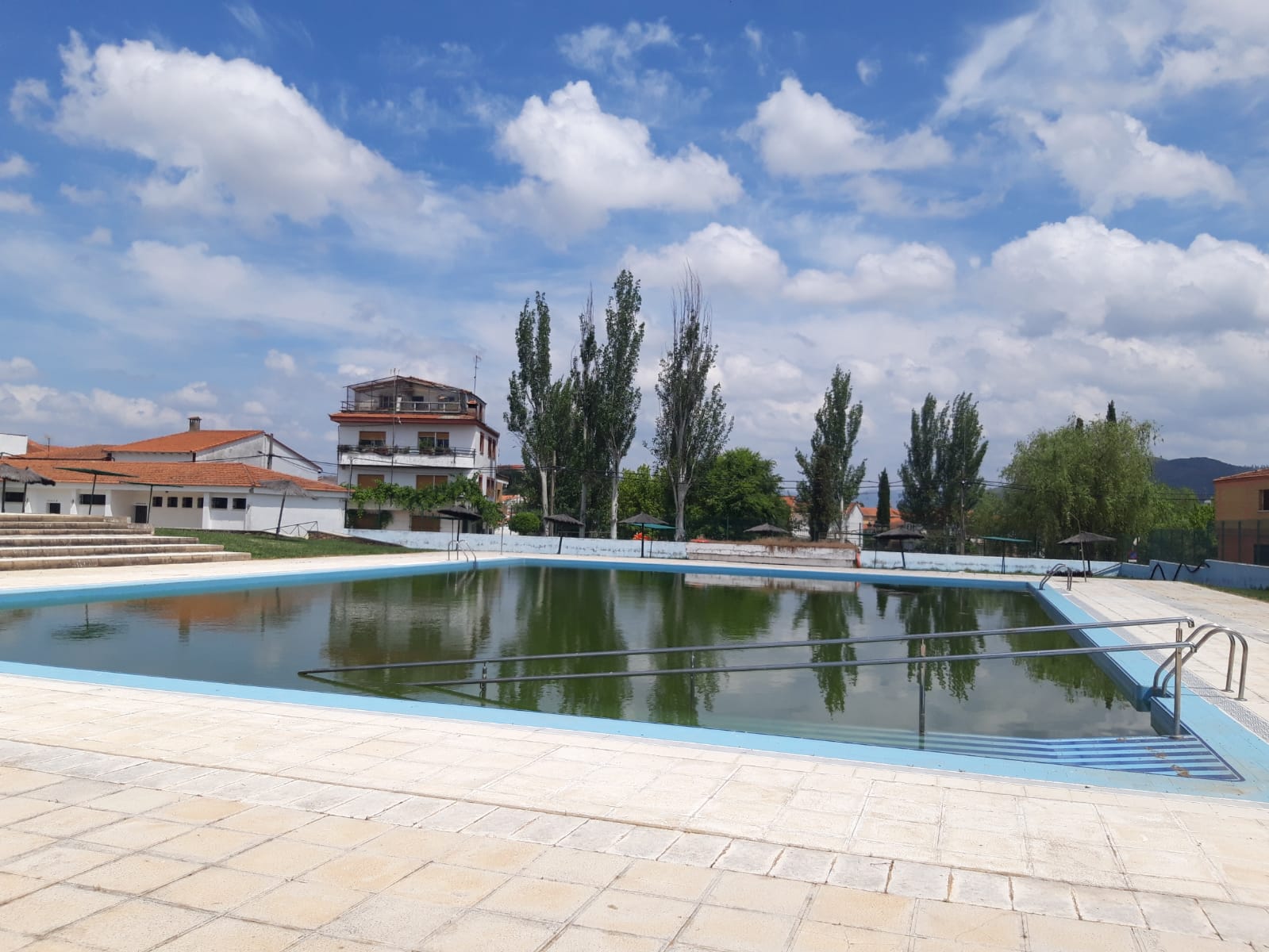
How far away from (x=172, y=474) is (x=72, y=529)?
11128mm

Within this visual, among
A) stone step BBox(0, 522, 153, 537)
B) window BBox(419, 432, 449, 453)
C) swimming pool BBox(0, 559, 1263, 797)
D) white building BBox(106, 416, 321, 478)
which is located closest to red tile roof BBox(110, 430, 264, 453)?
white building BBox(106, 416, 321, 478)

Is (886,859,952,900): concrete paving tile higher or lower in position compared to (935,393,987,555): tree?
lower

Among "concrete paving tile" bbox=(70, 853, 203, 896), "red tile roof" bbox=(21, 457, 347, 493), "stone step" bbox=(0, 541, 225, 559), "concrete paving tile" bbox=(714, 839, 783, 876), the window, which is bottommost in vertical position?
"concrete paving tile" bbox=(714, 839, 783, 876)

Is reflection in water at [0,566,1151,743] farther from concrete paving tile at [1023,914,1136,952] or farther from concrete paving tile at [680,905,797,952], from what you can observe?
concrete paving tile at [680,905,797,952]

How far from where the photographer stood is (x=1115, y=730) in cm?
780

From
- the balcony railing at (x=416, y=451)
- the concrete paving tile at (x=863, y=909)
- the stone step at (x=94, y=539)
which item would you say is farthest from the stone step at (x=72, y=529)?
the concrete paving tile at (x=863, y=909)

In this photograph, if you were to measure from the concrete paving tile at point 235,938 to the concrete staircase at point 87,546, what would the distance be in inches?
673

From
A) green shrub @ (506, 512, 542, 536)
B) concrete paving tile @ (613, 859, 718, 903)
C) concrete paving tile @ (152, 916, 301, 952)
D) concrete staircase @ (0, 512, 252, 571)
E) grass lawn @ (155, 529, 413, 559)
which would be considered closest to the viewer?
concrete paving tile @ (152, 916, 301, 952)

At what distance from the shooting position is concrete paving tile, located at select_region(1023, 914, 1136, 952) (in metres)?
2.91

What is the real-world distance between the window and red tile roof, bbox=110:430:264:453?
23.9 feet

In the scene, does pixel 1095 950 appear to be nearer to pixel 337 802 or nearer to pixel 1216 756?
pixel 337 802

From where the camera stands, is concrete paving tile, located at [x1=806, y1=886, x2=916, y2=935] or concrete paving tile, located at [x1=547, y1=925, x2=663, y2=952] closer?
concrete paving tile, located at [x1=547, y1=925, x2=663, y2=952]

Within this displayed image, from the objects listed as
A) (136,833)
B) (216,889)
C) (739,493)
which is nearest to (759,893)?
(216,889)

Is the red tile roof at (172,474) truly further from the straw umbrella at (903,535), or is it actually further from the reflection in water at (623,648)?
the straw umbrella at (903,535)
